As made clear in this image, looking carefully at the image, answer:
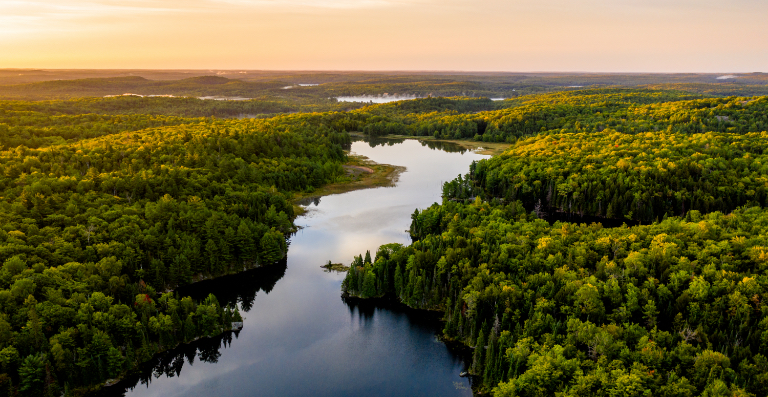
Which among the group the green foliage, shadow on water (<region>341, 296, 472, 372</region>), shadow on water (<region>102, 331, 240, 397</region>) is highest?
the green foliage

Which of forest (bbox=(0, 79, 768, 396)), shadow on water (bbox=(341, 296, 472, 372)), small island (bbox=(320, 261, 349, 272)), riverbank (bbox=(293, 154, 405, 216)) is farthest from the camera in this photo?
riverbank (bbox=(293, 154, 405, 216))

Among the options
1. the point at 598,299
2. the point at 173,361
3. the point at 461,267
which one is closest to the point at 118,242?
the point at 173,361

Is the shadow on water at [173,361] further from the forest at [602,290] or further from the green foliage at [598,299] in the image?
the green foliage at [598,299]

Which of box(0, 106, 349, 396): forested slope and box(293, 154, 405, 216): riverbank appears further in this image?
box(293, 154, 405, 216): riverbank

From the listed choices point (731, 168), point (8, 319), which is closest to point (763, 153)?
point (731, 168)

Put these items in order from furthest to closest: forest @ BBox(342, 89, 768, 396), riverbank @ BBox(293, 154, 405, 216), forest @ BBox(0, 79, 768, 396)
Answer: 1. riverbank @ BBox(293, 154, 405, 216)
2. forest @ BBox(0, 79, 768, 396)
3. forest @ BBox(342, 89, 768, 396)

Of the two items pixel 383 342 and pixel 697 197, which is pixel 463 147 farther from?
pixel 383 342

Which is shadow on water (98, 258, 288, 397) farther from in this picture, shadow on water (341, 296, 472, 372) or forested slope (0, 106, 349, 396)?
shadow on water (341, 296, 472, 372)

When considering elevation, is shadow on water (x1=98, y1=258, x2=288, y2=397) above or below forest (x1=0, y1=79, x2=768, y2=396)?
below

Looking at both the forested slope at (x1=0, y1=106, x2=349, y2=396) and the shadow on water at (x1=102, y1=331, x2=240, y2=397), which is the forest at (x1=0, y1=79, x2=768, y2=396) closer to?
the forested slope at (x1=0, y1=106, x2=349, y2=396)

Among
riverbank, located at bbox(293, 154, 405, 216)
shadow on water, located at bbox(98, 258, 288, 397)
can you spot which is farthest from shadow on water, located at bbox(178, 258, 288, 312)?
riverbank, located at bbox(293, 154, 405, 216)
